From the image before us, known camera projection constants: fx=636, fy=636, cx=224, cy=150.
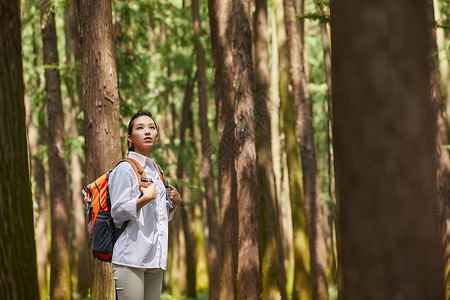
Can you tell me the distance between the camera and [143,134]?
5.35 metres

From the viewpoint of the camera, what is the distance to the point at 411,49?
2436 mm

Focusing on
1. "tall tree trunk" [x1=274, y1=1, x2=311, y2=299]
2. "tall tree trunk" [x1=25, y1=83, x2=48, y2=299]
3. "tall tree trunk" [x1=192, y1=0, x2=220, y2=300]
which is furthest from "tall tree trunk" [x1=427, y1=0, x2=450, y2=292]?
"tall tree trunk" [x1=25, y1=83, x2=48, y2=299]

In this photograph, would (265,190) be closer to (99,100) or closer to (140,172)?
(99,100)

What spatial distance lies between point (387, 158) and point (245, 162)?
28.9ft

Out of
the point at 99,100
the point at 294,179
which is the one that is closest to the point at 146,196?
the point at 99,100

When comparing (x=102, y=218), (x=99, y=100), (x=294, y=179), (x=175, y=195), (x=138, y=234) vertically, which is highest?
(x=99, y=100)

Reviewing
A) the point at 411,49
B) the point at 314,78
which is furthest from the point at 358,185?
the point at 314,78

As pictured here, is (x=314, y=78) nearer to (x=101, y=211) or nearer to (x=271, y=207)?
(x=271, y=207)

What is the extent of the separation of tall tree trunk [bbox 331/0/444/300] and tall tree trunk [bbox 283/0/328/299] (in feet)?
47.2

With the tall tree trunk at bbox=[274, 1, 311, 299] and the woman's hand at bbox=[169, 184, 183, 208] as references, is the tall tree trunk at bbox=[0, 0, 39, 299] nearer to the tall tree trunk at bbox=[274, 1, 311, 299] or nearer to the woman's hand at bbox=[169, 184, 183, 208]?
the woman's hand at bbox=[169, 184, 183, 208]

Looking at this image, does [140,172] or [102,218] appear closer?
[102,218]

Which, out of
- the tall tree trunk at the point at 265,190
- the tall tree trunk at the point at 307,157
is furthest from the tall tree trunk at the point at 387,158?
the tall tree trunk at the point at 307,157

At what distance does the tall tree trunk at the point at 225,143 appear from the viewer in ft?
41.9

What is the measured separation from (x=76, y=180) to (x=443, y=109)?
13603mm
